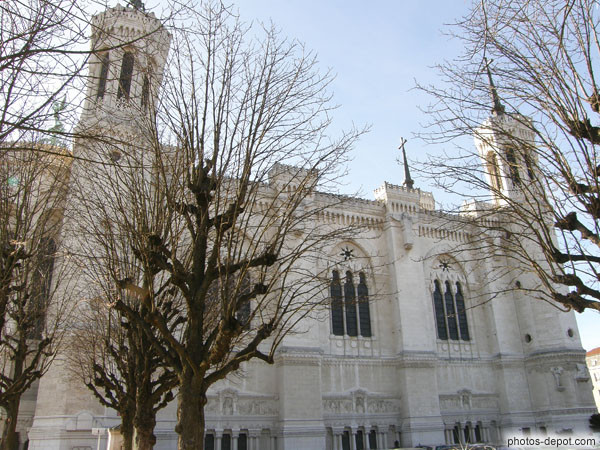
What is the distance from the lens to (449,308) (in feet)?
91.8

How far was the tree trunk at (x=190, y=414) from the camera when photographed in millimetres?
7422

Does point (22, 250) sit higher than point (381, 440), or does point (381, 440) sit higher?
point (22, 250)

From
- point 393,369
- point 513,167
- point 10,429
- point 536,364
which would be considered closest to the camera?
point 513,167

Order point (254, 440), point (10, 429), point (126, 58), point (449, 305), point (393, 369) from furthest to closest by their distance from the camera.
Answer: point (449, 305), point (393, 369), point (254, 440), point (10, 429), point (126, 58)

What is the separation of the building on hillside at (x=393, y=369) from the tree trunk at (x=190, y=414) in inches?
475

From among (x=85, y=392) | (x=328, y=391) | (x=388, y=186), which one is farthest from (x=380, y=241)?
(x=85, y=392)

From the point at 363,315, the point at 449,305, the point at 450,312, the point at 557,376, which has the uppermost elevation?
the point at 449,305

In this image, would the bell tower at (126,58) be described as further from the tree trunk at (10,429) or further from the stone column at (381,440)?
the stone column at (381,440)

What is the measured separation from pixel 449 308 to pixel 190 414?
2297 centimetres

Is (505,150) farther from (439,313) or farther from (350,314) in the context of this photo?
(439,313)

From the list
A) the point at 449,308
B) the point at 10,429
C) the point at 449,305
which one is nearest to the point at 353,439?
the point at 449,308

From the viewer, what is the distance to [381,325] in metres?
25.5

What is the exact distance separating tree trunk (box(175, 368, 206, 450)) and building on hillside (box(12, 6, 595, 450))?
475 inches

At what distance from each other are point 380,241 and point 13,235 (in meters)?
18.9
